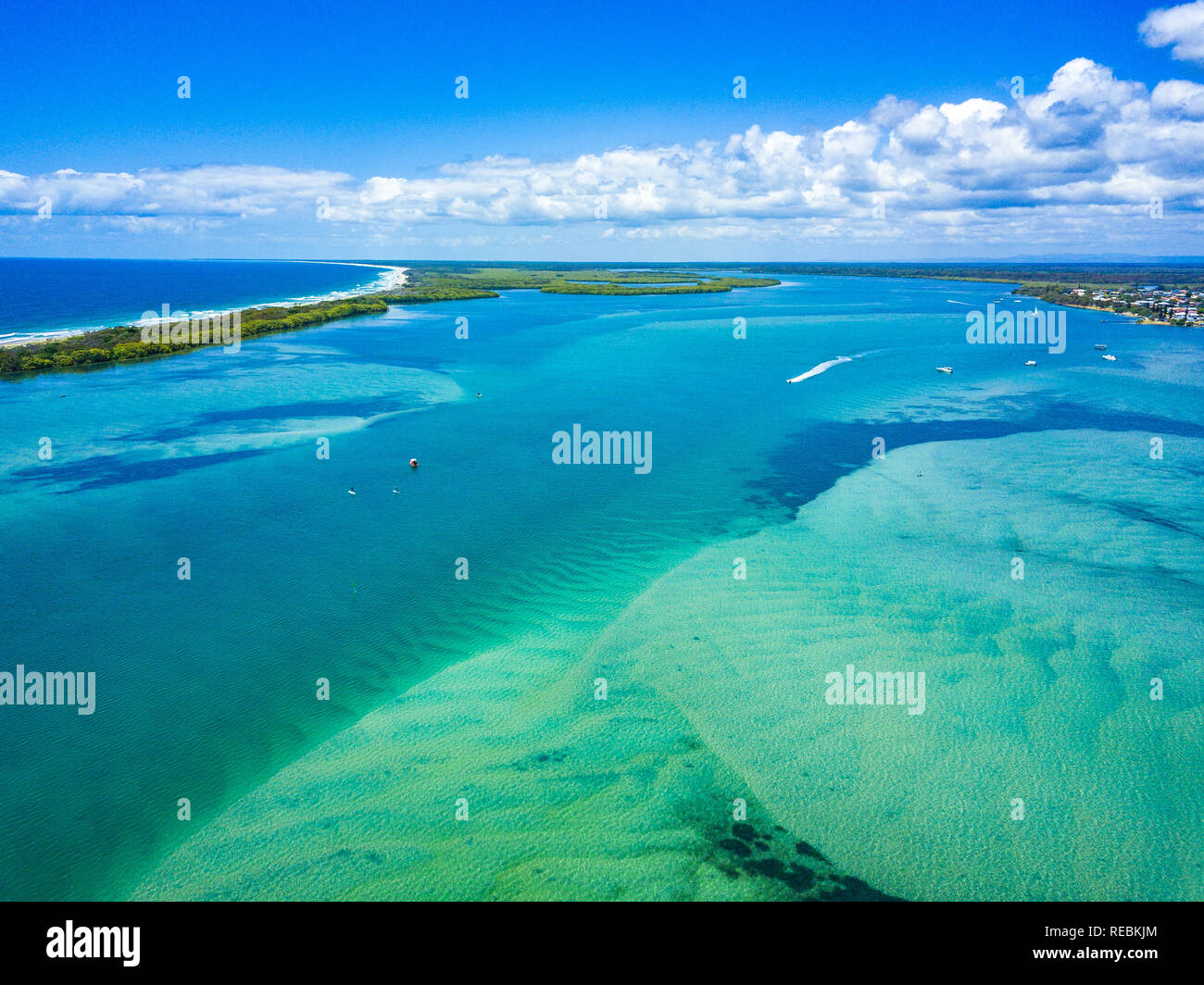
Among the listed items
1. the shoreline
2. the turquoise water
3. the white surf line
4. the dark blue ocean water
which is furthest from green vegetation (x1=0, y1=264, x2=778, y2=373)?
the white surf line

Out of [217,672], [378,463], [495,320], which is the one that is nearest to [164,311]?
[495,320]

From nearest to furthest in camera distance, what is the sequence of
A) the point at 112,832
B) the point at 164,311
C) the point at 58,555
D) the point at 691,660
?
the point at 112,832 < the point at 691,660 < the point at 58,555 < the point at 164,311

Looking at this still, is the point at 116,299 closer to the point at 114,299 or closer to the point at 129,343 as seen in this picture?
the point at 114,299

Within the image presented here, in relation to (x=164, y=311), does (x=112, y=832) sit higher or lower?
lower

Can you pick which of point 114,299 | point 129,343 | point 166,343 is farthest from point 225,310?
point 129,343

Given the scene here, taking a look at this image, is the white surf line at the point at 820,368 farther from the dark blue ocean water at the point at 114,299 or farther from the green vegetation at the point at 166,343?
A: the dark blue ocean water at the point at 114,299

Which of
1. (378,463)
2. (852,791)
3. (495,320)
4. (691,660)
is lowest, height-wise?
(852,791)

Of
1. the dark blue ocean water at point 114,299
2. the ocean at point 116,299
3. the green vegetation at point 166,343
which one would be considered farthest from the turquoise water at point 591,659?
the dark blue ocean water at point 114,299

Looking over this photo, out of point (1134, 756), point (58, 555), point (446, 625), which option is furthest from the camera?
A: point (58, 555)

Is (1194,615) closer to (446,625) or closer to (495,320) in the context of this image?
(446,625)
